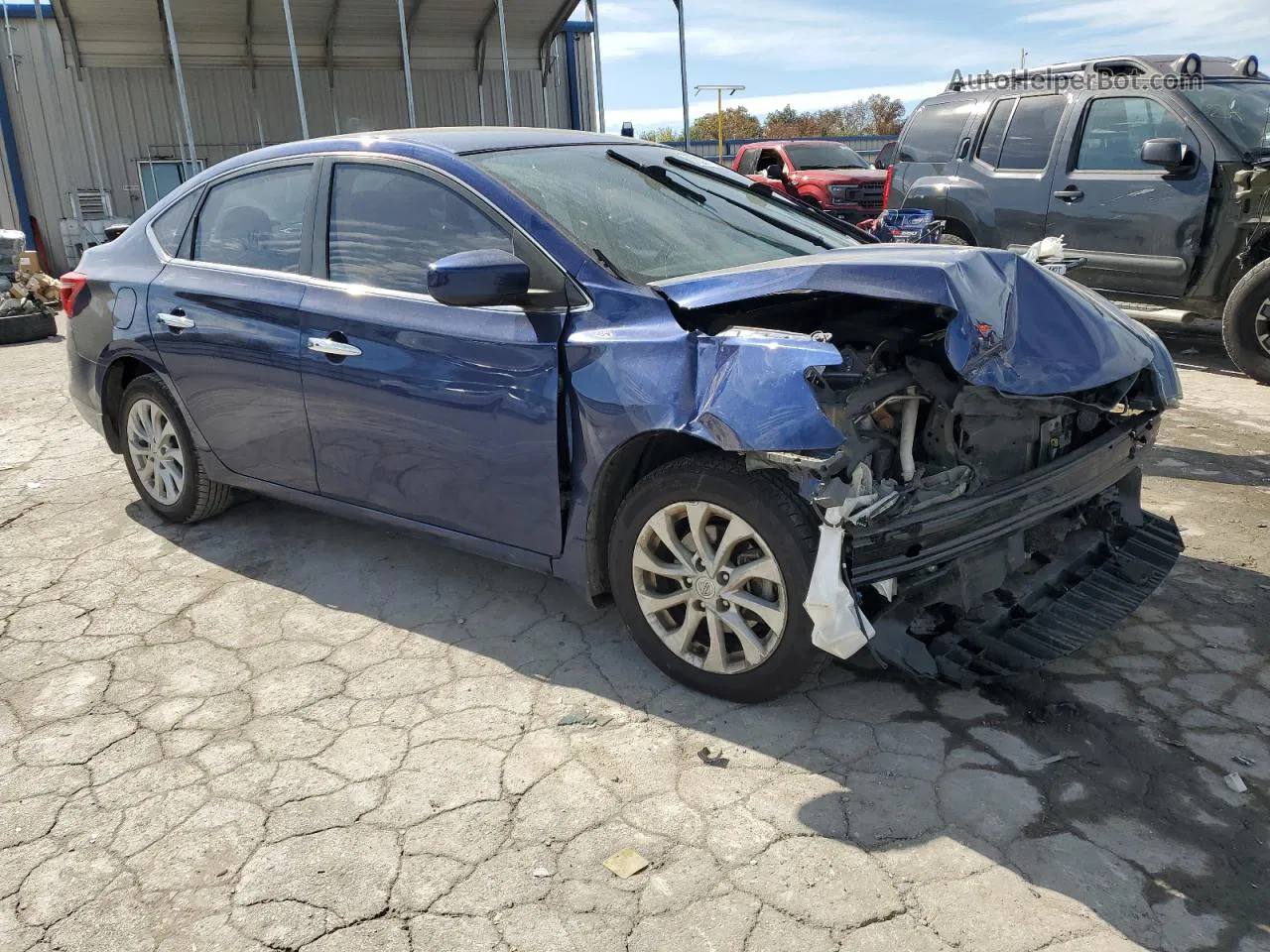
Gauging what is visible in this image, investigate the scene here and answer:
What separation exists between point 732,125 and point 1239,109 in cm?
5562

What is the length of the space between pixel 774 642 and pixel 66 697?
7.83 feet

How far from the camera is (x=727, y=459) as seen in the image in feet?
9.53

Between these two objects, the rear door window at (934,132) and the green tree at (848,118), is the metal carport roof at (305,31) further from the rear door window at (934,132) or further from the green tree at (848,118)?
the green tree at (848,118)

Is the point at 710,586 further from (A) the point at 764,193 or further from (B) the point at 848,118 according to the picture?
(B) the point at 848,118

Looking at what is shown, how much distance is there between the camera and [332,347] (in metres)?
3.63

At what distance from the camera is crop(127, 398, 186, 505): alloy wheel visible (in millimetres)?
4621

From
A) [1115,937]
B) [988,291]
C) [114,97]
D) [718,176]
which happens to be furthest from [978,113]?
[114,97]

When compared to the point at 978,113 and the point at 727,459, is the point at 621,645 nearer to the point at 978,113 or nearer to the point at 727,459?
the point at 727,459

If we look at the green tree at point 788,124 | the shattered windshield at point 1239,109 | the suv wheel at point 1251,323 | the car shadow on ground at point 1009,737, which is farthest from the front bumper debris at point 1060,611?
the green tree at point 788,124

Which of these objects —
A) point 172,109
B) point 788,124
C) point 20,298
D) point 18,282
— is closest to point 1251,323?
point 20,298

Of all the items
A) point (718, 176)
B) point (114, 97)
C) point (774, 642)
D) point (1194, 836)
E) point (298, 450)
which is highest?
point (114, 97)

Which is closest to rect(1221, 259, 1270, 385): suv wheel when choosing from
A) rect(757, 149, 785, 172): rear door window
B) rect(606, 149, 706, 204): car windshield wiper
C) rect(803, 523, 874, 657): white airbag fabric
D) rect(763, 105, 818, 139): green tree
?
rect(606, 149, 706, 204): car windshield wiper

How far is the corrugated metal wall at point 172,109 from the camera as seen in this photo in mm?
16484

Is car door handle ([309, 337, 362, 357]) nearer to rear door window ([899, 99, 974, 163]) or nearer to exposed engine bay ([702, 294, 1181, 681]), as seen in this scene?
exposed engine bay ([702, 294, 1181, 681])
